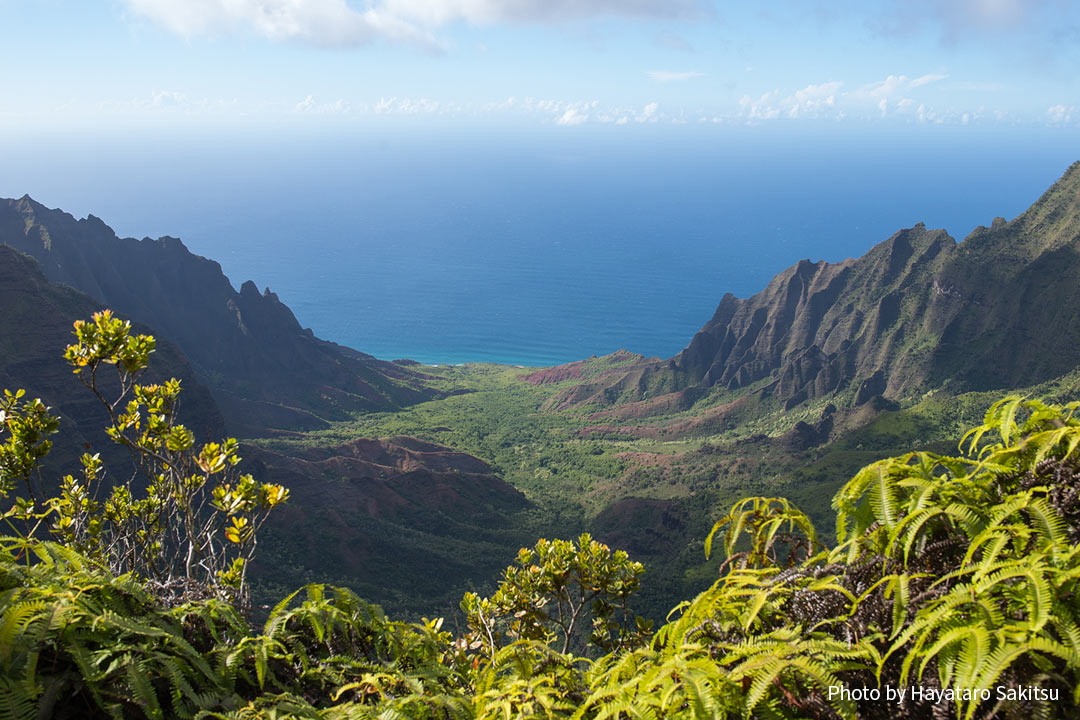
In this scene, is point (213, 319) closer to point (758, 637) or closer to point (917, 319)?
point (917, 319)

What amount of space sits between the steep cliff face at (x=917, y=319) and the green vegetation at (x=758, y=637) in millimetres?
74876

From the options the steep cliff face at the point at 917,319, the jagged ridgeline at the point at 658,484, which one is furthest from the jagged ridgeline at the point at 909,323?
the jagged ridgeline at the point at 658,484

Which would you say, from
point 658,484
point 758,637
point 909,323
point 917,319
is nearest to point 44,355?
point 658,484

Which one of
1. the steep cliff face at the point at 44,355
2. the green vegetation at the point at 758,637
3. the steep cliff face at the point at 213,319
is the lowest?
the green vegetation at the point at 758,637

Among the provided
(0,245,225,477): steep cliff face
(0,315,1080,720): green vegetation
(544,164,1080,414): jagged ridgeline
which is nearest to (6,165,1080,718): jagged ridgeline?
(0,315,1080,720): green vegetation

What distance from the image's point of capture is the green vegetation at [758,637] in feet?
7.30

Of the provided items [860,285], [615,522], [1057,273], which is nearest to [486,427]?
[615,522]

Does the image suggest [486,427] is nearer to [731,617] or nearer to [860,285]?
[860,285]

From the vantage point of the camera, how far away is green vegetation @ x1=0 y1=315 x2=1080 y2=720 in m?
2.23

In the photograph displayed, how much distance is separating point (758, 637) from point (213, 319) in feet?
316

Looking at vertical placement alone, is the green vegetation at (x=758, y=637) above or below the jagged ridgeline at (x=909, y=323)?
below

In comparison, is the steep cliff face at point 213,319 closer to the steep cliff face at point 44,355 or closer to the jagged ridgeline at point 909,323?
the steep cliff face at point 44,355

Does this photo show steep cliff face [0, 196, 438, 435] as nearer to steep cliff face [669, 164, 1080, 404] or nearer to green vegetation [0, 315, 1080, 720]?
steep cliff face [669, 164, 1080, 404]

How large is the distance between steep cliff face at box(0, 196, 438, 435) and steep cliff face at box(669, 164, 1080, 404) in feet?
161
